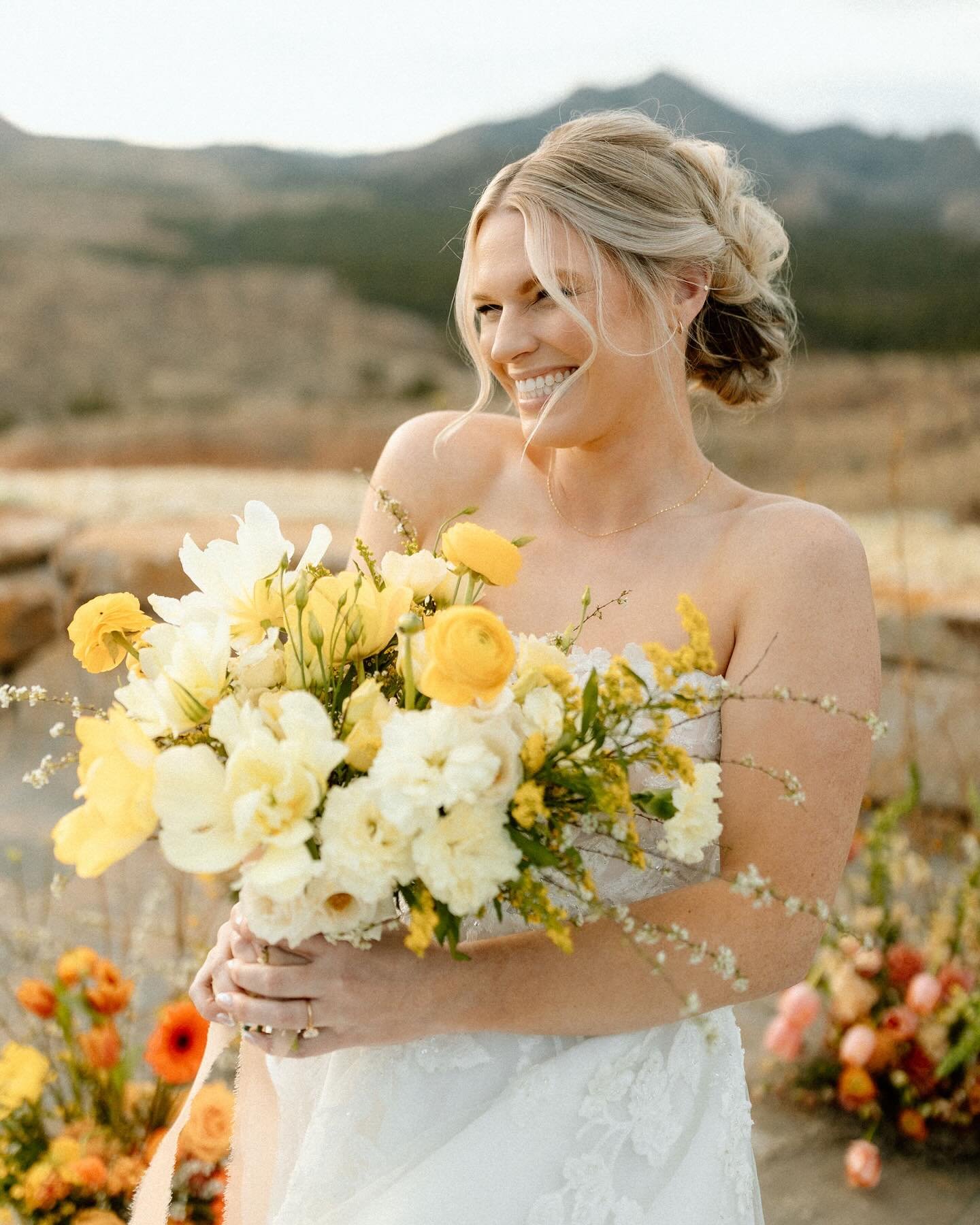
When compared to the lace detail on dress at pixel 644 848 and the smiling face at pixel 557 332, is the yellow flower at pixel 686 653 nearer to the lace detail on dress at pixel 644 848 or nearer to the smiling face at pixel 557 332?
the lace detail on dress at pixel 644 848

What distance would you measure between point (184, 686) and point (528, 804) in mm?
381

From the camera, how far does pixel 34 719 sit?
5.91m

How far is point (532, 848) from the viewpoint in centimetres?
108

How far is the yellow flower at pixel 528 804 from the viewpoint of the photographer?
3.40ft

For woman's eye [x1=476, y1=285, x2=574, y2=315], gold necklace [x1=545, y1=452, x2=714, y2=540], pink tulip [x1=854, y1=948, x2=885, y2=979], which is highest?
woman's eye [x1=476, y1=285, x2=574, y2=315]

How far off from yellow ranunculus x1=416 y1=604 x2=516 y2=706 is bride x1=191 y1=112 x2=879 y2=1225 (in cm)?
41

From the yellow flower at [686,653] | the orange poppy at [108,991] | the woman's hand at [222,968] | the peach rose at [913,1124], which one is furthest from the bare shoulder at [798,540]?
the peach rose at [913,1124]

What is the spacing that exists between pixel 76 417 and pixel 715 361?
12786 mm

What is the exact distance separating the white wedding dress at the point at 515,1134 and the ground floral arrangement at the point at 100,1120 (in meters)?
0.71

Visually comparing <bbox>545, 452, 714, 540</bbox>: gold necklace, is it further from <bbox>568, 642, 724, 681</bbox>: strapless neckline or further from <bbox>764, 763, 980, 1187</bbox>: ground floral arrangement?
<bbox>764, 763, 980, 1187</bbox>: ground floral arrangement

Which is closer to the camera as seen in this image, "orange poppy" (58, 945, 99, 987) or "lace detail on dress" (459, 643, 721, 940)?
"lace detail on dress" (459, 643, 721, 940)

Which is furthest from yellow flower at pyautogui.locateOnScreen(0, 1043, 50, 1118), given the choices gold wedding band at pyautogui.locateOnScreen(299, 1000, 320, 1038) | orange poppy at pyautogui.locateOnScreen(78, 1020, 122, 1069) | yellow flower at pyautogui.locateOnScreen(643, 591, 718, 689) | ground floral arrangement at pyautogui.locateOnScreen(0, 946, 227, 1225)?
yellow flower at pyautogui.locateOnScreen(643, 591, 718, 689)

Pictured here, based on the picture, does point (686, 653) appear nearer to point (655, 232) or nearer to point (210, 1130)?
point (655, 232)

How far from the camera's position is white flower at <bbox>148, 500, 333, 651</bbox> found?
1.26 m
